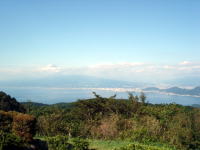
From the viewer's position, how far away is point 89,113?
17.4 m

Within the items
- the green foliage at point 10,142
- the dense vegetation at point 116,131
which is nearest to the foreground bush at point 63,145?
the dense vegetation at point 116,131

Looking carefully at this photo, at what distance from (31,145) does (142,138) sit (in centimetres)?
458

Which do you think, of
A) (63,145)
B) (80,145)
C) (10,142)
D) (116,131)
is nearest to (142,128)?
(116,131)

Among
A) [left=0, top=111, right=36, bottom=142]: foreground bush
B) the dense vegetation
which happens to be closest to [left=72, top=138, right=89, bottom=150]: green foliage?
the dense vegetation

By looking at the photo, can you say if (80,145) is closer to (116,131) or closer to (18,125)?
(18,125)

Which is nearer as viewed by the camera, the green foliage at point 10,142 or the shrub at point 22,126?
the green foliage at point 10,142

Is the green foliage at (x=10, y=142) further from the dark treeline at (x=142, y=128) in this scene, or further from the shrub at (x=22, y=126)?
the dark treeline at (x=142, y=128)

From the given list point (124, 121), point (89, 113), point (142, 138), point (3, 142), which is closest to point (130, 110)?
point (89, 113)

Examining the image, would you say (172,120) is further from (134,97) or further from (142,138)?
(134,97)

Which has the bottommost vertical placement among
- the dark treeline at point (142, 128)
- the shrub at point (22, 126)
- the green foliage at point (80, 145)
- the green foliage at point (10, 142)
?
the dark treeline at point (142, 128)

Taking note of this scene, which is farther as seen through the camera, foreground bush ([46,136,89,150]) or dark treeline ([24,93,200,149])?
dark treeline ([24,93,200,149])

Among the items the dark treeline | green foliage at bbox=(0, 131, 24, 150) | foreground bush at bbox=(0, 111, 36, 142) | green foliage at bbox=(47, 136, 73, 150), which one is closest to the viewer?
green foliage at bbox=(0, 131, 24, 150)

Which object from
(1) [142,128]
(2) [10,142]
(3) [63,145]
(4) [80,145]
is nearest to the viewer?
(2) [10,142]

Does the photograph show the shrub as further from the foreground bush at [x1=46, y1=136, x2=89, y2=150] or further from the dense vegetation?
the foreground bush at [x1=46, y1=136, x2=89, y2=150]
